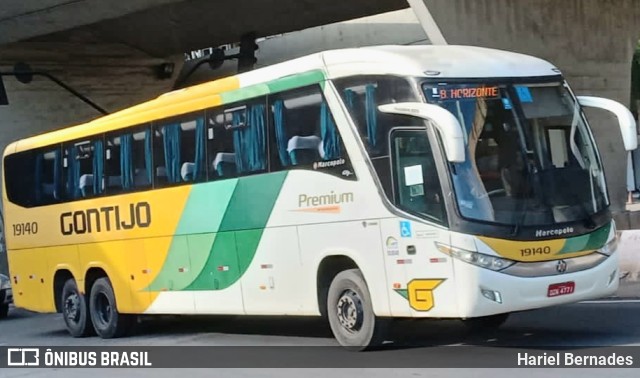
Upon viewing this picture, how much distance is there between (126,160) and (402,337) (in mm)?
5166

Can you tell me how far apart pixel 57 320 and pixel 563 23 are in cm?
1199

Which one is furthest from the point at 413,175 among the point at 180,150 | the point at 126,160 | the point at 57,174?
the point at 57,174

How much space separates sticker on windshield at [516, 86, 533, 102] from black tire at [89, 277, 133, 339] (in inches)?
302

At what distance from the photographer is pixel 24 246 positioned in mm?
18828

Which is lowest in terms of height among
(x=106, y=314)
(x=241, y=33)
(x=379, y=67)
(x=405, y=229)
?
(x=106, y=314)

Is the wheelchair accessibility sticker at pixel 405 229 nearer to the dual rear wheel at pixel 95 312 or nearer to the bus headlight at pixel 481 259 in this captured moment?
the bus headlight at pixel 481 259

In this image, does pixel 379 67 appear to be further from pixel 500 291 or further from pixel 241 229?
pixel 241 229

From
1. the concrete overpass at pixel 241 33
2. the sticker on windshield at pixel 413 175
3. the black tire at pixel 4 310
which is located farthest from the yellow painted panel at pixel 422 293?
the black tire at pixel 4 310

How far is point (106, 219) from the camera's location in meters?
16.6

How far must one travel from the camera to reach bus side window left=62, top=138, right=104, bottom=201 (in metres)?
16.9

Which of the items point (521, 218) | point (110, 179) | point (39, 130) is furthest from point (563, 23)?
point (39, 130)

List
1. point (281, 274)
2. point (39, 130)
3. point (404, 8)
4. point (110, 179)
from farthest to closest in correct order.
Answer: point (39, 130)
point (404, 8)
point (110, 179)
point (281, 274)

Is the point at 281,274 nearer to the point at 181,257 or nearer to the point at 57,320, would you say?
the point at 181,257

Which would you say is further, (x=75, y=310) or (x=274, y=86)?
(x=75, y=310)
